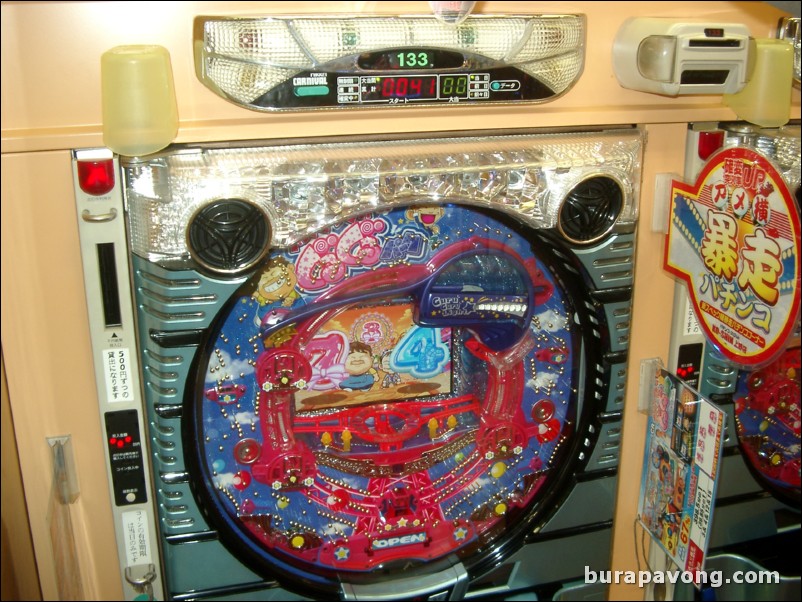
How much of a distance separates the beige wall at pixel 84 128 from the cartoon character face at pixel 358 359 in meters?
0.42

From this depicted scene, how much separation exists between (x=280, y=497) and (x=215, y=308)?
0.42 metres

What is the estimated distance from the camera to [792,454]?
1.92m

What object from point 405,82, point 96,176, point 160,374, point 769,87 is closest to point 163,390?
point 160,374

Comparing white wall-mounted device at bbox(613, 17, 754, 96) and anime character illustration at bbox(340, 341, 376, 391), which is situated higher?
white wall-mounted device at bbox(613, 17, 754, 96)

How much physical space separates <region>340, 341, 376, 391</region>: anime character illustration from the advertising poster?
0.64m

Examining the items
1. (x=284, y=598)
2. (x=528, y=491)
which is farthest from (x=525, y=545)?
(x=284, y=598)

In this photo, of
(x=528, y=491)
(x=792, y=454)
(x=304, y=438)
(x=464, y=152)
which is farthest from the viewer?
(x=792, y=454)

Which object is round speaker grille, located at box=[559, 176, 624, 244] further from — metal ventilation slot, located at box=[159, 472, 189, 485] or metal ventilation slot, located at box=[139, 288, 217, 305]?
metal ventilation slot, located at box=[159, 472, 189, 485]

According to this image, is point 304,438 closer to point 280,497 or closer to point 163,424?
point 280,497

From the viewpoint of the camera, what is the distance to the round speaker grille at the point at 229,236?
1.41m

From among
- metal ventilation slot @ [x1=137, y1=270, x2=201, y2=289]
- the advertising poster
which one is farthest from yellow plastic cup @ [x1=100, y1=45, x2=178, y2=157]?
the advertising poster

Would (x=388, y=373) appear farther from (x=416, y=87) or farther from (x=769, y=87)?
(x=769, y=87)

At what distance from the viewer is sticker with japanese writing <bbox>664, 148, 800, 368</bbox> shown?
143cm

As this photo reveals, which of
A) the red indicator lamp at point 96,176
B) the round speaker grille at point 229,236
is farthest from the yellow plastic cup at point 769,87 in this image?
the red indicator lamp at point 96,176
